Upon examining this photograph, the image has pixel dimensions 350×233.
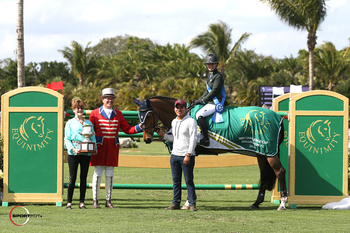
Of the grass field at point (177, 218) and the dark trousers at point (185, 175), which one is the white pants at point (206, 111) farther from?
the grass field at point (177, 218)

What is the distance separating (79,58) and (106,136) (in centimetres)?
3674

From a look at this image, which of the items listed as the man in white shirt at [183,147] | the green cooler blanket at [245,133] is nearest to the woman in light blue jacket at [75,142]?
the man in white shirt at [183,147]

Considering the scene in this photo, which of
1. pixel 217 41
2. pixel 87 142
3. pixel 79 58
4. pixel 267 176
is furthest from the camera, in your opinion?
pixel 79 58

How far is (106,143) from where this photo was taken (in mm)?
6348

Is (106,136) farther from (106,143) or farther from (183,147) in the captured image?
(183,147)

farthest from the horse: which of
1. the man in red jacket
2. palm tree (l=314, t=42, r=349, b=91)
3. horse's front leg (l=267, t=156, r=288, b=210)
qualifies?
palm tree (l=314, t=42, r=349, b=91)

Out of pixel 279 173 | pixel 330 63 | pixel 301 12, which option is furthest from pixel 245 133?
pixel 330 63

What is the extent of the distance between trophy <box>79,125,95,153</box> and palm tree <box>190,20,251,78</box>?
25.1 meters

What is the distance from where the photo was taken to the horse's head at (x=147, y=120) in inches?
246

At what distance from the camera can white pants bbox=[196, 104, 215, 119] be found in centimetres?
651

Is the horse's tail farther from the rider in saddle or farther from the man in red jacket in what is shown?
the man in red jacket

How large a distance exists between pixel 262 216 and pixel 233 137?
134cm

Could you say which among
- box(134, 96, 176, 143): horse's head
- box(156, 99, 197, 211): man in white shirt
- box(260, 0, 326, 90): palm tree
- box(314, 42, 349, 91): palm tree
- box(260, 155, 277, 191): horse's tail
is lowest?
box(260, 155, 277, 191): horse's tail

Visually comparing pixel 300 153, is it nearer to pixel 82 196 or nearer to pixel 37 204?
pixel 82 196
